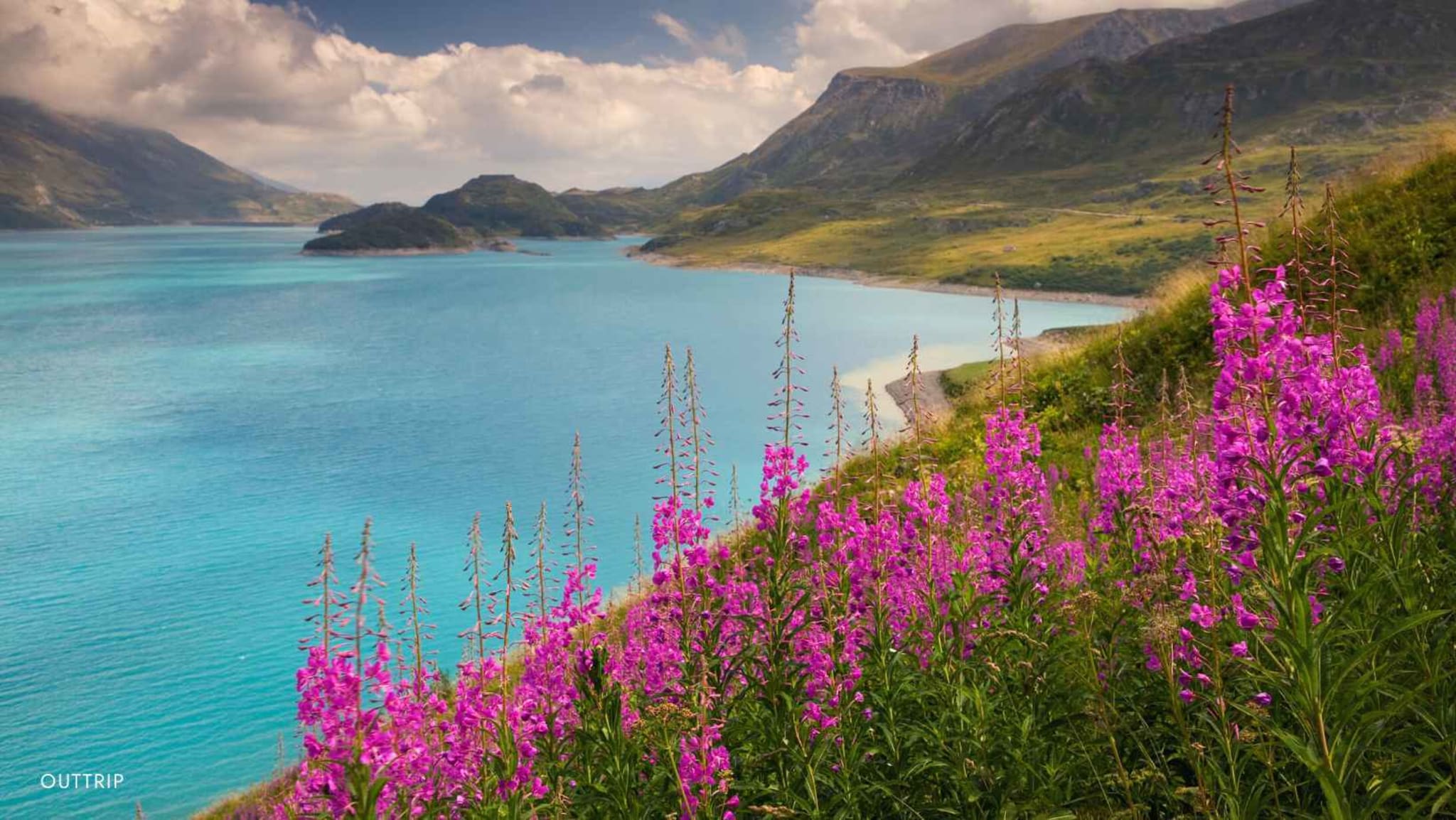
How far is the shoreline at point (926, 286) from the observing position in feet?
349

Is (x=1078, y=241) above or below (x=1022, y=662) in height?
above

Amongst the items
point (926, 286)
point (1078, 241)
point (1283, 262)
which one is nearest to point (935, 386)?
point (1283, 262)

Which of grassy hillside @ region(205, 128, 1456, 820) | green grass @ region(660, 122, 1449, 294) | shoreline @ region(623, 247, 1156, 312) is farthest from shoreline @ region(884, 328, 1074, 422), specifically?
green grass @ region(660, 122, 1449, 294)

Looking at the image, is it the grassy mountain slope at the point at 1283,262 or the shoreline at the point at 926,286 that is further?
the shoreline at the point at 926,286

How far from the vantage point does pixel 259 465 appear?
1768 inches

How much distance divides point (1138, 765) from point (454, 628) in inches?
1061

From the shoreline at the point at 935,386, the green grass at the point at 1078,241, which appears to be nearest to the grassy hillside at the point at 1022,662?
the shoreline at the point at 935,386

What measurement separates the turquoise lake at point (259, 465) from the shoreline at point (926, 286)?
689 cm

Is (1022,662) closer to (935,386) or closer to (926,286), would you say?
(935,386)

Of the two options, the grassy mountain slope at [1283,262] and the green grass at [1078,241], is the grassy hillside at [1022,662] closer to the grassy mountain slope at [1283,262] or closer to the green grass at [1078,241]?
the grassy mountain slope at [1283,262]

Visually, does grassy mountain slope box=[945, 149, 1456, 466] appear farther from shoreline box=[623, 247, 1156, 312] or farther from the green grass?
the green grass

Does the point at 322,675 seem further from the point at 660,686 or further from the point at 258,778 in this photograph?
the point at 258,778

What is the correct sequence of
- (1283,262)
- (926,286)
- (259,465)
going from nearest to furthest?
1. (1283,262)
2. (259,465)
3. (926,286)

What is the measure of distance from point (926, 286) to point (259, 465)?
355ft
